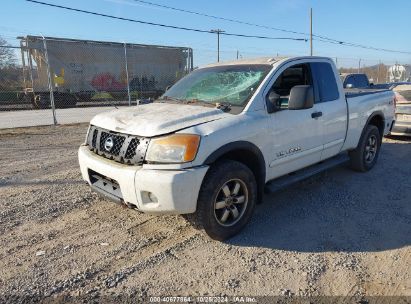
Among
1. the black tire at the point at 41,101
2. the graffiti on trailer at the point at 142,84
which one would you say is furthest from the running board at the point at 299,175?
the black tire at the point at 41,101

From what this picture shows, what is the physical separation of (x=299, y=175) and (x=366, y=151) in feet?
7.20

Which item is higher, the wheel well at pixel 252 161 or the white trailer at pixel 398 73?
the white trailer at pixel 398 73

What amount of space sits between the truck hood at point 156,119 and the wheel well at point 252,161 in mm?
405

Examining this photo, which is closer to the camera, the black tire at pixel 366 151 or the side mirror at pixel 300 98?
the side mirror at pixel 300 98

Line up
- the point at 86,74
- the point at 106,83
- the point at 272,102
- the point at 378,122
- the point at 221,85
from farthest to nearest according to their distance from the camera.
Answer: the point at 106,83 → the point at 86,74 → the point at 378,122 → the point at 221,85 → the point at 272,102

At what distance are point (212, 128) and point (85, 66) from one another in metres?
18.1

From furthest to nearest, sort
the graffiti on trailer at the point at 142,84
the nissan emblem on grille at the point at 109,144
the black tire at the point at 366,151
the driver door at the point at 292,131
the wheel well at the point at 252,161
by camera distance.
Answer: the graffiti on trailer at the point at 142,84 → the black tire at the point at 366,151 → the driver door at the point at 292,131 → the wheel well at the point at 252,161 → the nissan emblem on grille at the point at 109,144

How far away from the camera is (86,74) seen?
19547 millimetres

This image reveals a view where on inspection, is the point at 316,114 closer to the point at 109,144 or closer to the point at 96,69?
Answer: the point at 109,144

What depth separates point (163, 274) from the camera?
Answer: 3.01 metres

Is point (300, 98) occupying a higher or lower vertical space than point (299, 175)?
higher

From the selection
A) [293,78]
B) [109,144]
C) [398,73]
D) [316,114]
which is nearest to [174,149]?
[109,144]

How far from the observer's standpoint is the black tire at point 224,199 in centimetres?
326

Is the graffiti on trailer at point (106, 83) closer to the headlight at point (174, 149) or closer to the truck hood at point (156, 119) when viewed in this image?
the truck hood at point (156, 119)
